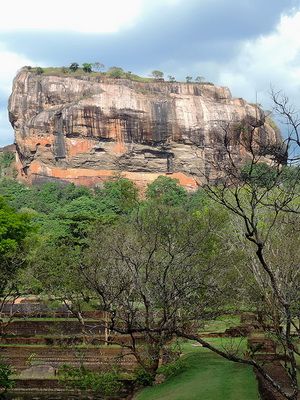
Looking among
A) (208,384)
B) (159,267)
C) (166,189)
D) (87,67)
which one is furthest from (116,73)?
(208,384)

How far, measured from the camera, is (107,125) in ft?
255

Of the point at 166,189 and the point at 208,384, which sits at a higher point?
the point at 166,189

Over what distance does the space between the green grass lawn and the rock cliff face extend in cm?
6030

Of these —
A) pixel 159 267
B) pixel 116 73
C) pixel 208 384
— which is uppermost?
pixel 116 73

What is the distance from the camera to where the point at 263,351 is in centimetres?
1655

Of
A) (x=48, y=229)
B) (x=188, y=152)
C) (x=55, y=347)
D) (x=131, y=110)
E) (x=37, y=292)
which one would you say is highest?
(x=131, y=110)

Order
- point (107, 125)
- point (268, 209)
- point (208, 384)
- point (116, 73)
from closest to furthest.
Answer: point (208, 384) < point (268, 209) < point (107, 125) < point (116, 73)

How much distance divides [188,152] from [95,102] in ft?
51.0

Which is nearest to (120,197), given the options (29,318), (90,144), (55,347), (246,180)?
(90,144)

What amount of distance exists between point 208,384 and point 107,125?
65309mm

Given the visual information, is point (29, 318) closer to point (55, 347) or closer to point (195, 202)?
point (55, 347)

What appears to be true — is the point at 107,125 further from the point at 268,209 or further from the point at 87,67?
the point at 268,209

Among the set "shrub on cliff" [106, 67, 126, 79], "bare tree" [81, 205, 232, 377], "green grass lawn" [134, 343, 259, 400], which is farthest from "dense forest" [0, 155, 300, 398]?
"shrub on cliff" [106, 67, 126, 79]

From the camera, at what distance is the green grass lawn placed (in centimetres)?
1378
